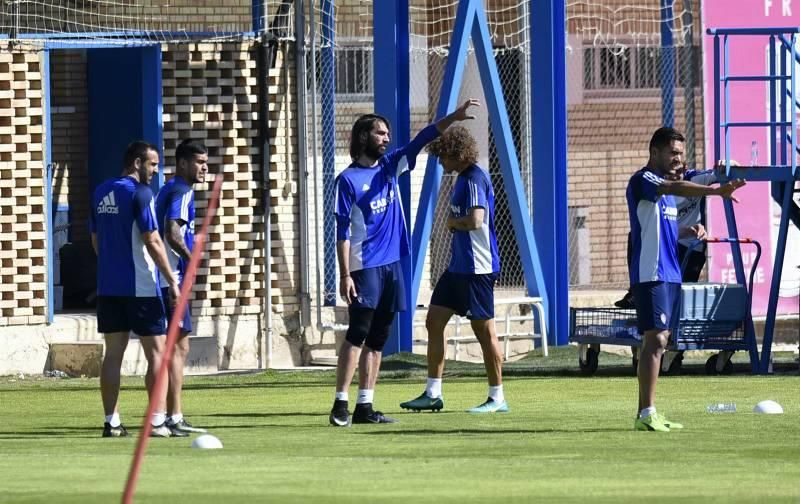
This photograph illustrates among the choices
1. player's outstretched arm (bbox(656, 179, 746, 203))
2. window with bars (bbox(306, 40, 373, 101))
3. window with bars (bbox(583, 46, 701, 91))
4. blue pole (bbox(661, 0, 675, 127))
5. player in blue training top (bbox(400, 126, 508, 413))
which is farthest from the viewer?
window with bars (bbox(583, 46, 701, 91))

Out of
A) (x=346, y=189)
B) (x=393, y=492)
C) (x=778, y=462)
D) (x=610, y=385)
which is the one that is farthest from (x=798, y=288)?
(x=393, y=492)

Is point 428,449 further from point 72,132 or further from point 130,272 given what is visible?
point 72,132

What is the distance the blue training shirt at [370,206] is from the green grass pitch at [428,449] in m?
1.18

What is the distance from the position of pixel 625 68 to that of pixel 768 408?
10827 mm

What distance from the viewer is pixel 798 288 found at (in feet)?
73.1

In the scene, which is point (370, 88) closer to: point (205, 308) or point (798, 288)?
point (205, 308)

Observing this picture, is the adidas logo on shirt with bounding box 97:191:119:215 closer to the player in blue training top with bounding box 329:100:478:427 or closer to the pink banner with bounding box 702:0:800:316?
the player in blue training top with bounding box 329:100:478:427

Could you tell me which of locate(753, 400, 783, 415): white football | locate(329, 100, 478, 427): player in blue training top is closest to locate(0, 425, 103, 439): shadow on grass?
locate(329, 100, 478, 427): player in blue training top

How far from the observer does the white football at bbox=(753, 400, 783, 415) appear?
13.2 metres

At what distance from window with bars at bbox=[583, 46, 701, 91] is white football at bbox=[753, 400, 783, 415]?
10256 millimetres

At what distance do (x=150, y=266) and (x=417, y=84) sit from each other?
10.8 metres

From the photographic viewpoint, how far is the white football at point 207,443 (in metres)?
11.2

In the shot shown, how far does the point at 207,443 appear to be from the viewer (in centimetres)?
1120

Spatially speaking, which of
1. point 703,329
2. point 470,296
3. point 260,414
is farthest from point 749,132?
point 260,414
